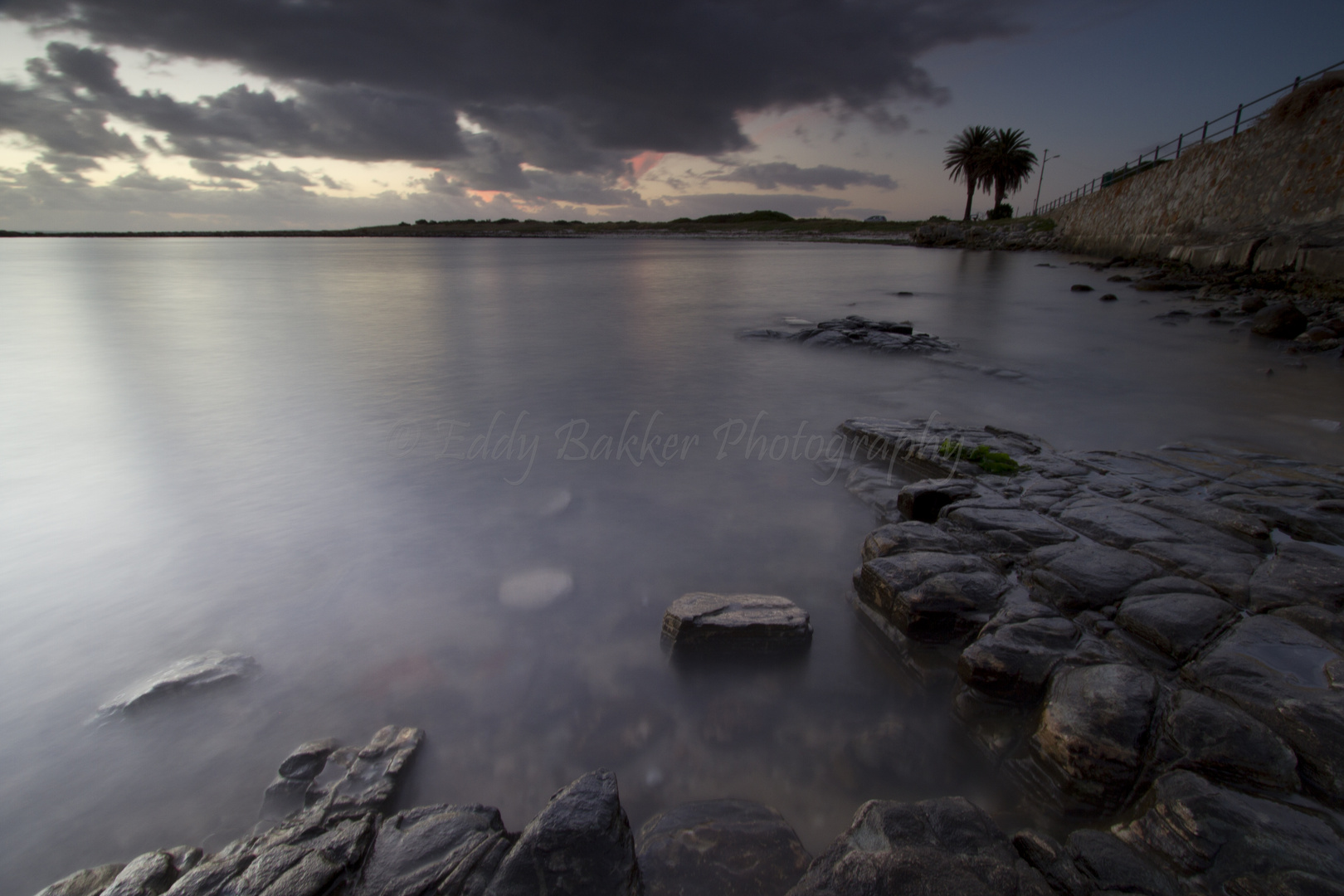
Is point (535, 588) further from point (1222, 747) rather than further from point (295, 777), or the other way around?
point (1222, 747)

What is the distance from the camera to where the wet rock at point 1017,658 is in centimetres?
250

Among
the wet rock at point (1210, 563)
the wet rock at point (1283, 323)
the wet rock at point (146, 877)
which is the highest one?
the wet rock at point (1283, 323)

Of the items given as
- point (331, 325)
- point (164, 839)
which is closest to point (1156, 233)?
point (331, 325)

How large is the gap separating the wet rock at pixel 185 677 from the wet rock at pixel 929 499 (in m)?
3.99

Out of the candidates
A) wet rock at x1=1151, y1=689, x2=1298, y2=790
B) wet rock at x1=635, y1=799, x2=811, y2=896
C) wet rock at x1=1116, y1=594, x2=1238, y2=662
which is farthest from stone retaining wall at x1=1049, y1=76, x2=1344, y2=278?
wet rock at x1=635, y1=799, x2=811, y2=896

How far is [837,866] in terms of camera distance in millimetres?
1753

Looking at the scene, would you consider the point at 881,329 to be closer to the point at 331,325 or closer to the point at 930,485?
the point at 930,485

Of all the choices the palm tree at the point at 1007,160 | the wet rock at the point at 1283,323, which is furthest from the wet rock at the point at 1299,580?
the palm tree at the point at 1007,160

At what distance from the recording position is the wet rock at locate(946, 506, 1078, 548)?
138 inches

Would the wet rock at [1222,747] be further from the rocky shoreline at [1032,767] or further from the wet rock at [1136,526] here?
the wet rock at [1136,526]

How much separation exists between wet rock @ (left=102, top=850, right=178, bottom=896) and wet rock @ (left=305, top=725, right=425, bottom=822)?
39 cm

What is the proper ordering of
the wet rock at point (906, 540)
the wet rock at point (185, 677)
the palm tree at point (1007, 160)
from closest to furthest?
the wet rock at point (185, 677)
the wet rock at point (906, 540)
the palm tree at point (1007, 160)

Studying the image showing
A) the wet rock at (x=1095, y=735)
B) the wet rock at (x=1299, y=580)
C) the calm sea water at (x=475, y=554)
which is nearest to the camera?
the wet rock at (x=1095, y=735)

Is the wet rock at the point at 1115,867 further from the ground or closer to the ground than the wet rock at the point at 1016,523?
closer to the ground
